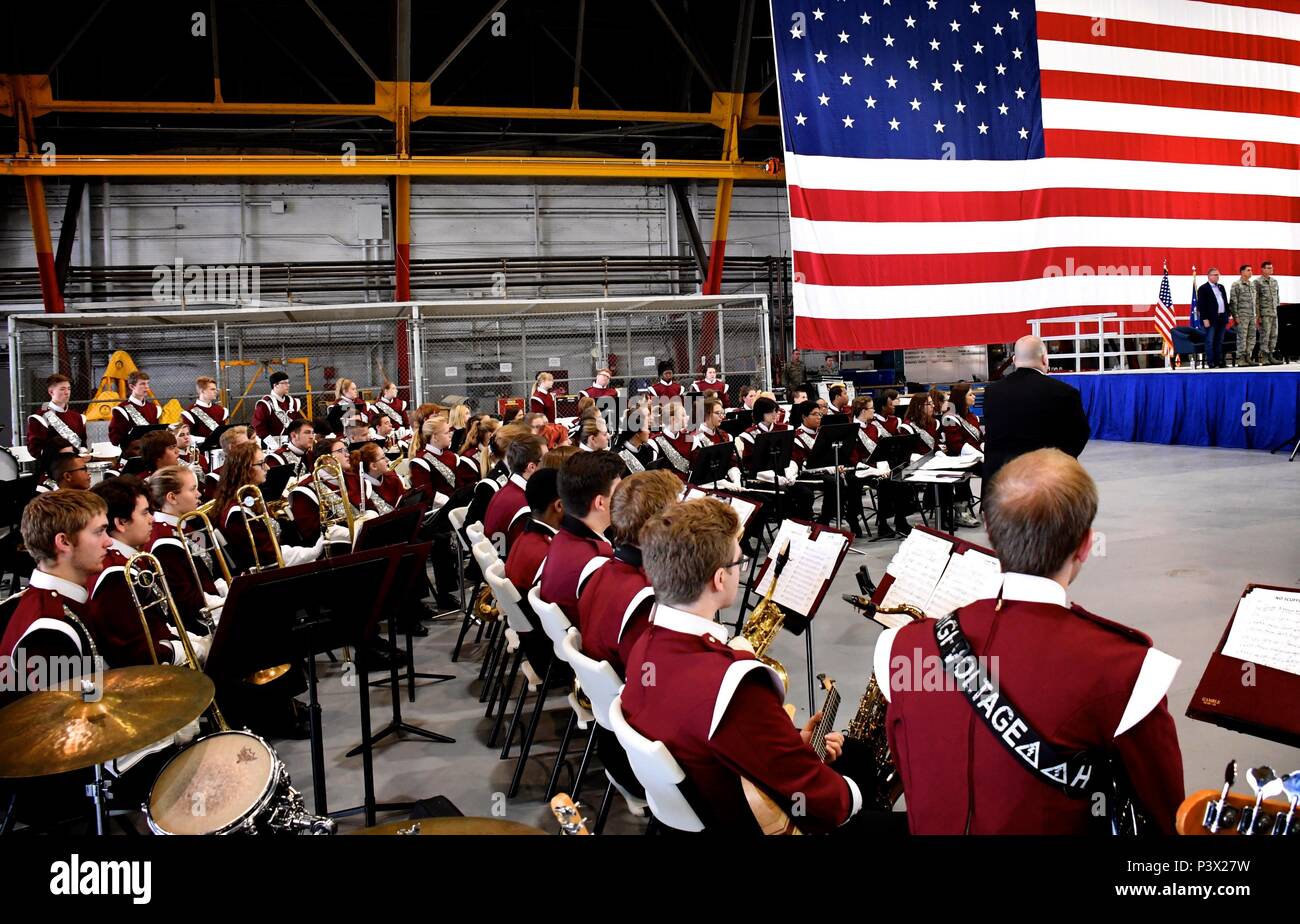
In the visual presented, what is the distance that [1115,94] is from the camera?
14.1 metres

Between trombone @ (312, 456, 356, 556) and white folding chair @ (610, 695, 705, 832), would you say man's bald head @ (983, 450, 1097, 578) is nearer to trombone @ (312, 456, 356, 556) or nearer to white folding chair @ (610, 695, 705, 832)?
white folding chair @ (610, 695, 705, 832)

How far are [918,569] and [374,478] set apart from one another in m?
5.41

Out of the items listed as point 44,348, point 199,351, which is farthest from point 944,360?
point 44,348

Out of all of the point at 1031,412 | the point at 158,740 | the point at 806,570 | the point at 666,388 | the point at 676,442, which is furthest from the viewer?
the point at 666,388

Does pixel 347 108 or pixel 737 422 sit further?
pixel 347 108

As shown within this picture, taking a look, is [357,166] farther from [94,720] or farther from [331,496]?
[94,720]

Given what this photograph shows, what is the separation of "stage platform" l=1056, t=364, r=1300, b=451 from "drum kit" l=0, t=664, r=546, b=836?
13184mm

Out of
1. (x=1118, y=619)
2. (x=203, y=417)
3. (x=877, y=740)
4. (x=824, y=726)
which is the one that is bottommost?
(x=1118, y=619)

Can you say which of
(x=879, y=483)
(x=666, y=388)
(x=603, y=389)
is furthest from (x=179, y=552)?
(x=666, y=388)

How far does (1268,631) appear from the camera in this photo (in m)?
2.19

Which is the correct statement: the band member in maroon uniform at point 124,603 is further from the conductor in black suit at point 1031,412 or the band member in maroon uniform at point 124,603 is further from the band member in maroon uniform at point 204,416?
the band member in maroon uniform at point 204,416

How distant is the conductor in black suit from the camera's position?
17.3 ft

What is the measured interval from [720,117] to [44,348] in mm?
14982
